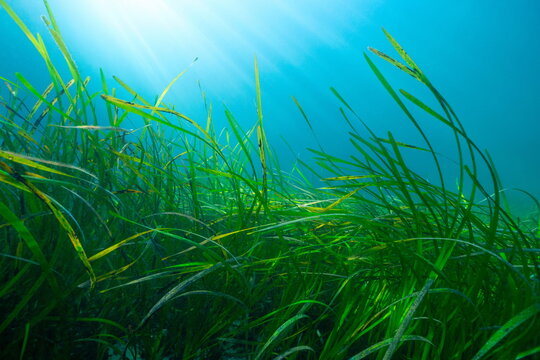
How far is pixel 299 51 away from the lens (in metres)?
23.3

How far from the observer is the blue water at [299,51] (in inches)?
698

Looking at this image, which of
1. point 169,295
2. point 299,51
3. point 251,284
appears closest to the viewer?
point 169,295

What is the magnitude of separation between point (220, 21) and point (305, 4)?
527 centimetres

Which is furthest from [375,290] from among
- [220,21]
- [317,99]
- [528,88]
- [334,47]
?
[528,88]

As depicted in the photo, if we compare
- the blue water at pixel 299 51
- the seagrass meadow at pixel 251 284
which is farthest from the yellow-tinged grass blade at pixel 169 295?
the blue water at pixel 299 51

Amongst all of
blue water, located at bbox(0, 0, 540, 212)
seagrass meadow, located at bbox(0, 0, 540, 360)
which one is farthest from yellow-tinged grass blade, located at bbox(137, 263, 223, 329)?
blue water, located at bbox(0, 0, 540, 212)

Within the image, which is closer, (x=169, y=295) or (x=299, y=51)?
(x=169, y=295)

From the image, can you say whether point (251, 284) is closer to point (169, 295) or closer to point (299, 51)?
point (169, 295)

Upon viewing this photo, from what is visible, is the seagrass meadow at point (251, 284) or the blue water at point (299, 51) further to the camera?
the blue water at point (299, 51)

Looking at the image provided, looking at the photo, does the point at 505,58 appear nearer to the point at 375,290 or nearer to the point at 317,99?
the point at 317,99

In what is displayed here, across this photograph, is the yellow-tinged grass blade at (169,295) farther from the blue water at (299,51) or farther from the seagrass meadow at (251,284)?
the blue water at (299,51)

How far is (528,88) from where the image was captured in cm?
3322

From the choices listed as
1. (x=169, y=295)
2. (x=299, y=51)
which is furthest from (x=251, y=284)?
(x=299, y=51)

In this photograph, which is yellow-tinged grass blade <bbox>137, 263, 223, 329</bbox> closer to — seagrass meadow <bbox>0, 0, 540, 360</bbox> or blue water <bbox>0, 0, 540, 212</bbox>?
seagrass meadow <bbox>0, 0, 540, 360</bbox>
